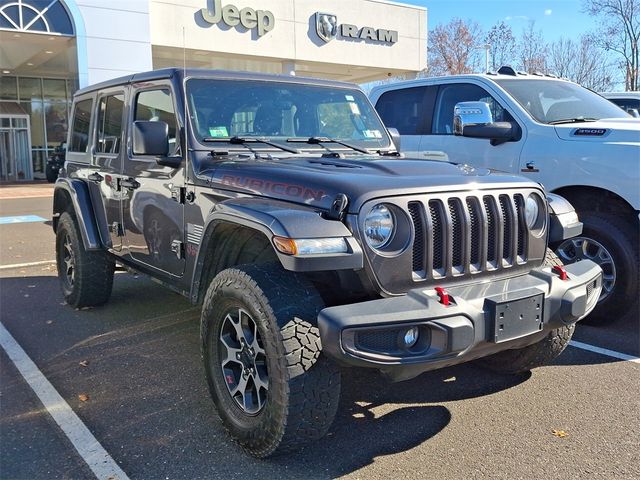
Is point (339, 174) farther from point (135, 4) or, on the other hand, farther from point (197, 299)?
point (135, 4)

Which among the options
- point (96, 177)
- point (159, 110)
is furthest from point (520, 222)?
point (96, 177)

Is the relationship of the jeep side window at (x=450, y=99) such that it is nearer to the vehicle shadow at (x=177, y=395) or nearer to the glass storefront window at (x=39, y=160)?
Answer: the vehicle shadow at (x=177, y=395)

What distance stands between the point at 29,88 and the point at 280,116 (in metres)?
25.0

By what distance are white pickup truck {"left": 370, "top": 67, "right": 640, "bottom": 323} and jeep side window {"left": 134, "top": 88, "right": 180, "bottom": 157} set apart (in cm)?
220

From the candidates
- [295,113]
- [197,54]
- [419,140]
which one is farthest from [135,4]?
[295,113]

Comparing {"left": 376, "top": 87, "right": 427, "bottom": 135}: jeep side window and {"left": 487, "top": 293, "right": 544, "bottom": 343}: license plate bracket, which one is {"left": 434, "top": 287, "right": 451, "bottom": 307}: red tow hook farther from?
{"left": 376, "top": 87, "right": 427, "bottom": 135}: jeep side window

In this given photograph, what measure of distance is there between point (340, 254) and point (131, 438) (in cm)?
158

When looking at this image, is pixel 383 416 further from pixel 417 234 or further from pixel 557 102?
pixel 557 102

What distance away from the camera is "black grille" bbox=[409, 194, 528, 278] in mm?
2879

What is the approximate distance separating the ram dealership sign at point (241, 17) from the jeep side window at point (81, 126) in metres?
15.2

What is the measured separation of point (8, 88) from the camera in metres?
25.2

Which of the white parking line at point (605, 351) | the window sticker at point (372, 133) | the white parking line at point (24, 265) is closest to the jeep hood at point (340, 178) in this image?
the window sticker at point (372, 133)

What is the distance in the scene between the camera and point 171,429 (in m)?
3.30

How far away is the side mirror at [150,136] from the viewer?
3.66 m
